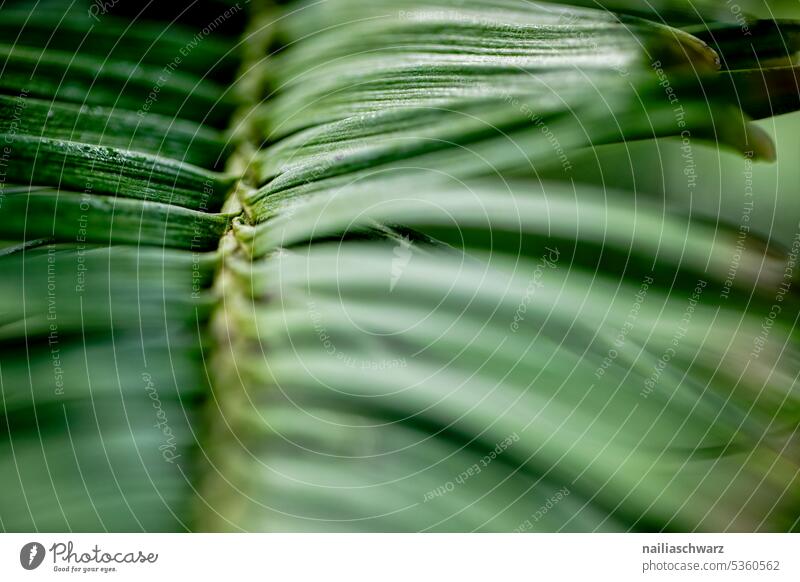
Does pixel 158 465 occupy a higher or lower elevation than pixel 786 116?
lower

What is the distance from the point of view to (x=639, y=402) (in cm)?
52

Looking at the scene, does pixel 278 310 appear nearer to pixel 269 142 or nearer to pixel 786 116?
pixel 269 142

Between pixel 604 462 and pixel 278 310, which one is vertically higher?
pixel 278 310

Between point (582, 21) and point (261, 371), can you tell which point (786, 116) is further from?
point (261, 371)

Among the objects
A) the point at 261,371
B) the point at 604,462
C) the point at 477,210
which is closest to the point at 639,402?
the point at 604,462

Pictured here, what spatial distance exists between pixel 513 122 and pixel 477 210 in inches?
3.0

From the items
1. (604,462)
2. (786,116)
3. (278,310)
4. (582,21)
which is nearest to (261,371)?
(278,310)

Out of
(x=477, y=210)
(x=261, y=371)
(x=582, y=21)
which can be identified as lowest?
(x=261, y=371)

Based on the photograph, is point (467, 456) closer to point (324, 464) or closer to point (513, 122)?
point (324, 464)

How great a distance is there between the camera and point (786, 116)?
0.55 m

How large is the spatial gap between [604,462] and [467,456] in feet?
0.35
